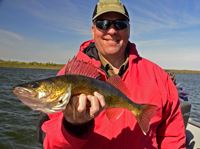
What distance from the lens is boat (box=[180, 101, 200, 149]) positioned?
504cm

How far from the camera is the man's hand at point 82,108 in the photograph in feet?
6.75

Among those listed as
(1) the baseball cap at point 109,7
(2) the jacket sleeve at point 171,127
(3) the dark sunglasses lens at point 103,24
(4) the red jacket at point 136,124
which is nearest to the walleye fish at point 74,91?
(4) the red jacket at point 136,124

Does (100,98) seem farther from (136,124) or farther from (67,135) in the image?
(136,124)

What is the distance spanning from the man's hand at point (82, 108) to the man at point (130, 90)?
1.01 feet

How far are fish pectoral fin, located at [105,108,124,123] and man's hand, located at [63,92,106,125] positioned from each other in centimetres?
42

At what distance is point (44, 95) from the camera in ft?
6.65

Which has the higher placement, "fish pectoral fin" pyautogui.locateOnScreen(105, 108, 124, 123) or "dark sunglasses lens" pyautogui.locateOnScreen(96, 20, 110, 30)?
"dark sunglasses lens" pyautogui.locateOnScreen(96, 20, 110, 30)

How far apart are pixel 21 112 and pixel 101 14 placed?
11191mm

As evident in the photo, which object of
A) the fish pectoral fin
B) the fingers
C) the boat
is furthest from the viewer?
the boat

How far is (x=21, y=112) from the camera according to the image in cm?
1206

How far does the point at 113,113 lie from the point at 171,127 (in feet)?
4.84

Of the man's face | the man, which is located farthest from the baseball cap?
the man's face

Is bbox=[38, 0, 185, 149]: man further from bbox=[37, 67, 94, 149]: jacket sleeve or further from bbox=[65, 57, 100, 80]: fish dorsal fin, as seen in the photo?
bbox=[65, 57, 100, 80]: fish dorsal fin

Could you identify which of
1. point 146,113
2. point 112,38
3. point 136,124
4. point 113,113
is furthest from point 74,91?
point 112,38
